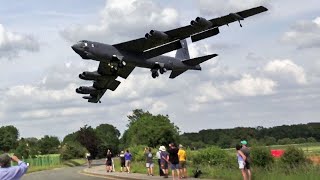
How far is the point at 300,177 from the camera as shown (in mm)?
16281

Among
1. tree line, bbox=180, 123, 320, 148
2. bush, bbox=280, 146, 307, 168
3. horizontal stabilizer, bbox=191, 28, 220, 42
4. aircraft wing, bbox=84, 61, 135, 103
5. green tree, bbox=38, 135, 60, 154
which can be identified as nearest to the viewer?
bush, bbox=280, 146, 307, 168

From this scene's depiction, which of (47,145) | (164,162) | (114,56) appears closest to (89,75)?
(114,56)

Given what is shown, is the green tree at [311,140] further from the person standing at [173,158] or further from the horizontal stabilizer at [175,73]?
A: the person standing at [173,158]

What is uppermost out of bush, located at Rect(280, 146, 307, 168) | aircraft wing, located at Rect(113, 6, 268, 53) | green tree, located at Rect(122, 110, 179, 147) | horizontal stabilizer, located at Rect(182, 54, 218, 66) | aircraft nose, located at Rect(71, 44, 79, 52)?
aircraft wing, located at Rect(113, 6, 268, 53)

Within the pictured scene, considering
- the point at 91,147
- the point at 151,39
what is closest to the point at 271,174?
the point at 151,39

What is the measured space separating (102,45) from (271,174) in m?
13.6

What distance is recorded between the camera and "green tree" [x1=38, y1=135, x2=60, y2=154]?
102738mm

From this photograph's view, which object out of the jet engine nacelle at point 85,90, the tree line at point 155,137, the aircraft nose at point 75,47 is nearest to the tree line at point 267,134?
the tree line at point 155,137

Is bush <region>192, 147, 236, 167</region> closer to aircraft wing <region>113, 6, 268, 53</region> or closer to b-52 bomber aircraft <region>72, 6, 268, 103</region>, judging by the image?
b-52 bomber aircraft <region>72, 6, 268, 103</region>

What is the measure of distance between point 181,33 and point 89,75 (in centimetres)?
706

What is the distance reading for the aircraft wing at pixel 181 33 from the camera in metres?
25.6

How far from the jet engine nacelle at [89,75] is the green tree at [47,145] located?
6895cm

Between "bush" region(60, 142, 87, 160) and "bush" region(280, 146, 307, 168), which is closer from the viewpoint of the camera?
"bush" region(280, 146, 307, 168)

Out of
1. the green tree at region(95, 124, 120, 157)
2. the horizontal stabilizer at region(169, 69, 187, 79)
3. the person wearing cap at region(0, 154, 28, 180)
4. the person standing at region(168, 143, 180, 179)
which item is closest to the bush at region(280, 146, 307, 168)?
the person standing at region(168, 143, 180, 179)
